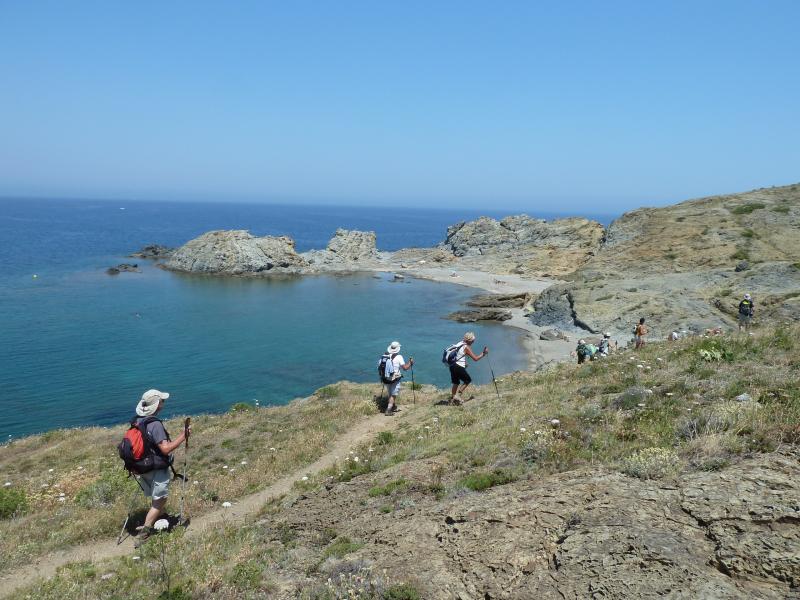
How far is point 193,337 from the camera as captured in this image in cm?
5272

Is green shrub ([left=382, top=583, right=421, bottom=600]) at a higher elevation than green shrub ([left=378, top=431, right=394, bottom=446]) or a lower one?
higher

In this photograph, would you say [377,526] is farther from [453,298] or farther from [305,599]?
[453,298]

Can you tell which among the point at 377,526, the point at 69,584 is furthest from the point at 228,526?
the point at 377,526

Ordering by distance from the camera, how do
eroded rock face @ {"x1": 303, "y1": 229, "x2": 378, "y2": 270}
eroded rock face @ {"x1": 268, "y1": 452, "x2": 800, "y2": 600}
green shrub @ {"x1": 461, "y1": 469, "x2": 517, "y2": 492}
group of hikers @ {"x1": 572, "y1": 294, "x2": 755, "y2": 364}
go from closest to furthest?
eroded rock face @ {"x1": 268, "y1": 452, "x2": 800, "y2": 600}, green shrub @ {"x1": 461, "y1": 469, "x2": 517, "y2": 492}, group of hikers @ {"x1": 572, "y1": 294, "x2": 755, "y2": 364}, eroded rock face @ {"x1": 303, "y1": 229, "x2": 378, "y2": 270}

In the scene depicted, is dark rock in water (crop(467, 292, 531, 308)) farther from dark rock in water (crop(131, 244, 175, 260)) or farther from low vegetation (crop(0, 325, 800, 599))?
dark rock in water (crop(131, 244, 175, 260))

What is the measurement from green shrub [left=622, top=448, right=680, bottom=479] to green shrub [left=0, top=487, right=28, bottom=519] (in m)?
14.3

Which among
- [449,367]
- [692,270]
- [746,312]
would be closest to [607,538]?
[449,367]

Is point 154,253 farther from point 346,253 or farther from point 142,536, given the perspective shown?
point 142,536

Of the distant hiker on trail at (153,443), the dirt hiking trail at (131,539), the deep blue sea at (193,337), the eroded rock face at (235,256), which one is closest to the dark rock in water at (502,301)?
the deep blue sea at (193,337)

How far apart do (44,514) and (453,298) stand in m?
66.0

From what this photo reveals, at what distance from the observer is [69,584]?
26.7 feet

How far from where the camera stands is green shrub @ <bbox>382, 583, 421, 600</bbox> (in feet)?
20.3

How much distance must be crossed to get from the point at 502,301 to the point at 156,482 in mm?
62793

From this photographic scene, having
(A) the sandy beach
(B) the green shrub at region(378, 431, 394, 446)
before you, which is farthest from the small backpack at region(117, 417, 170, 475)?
(A) the sandy beach
